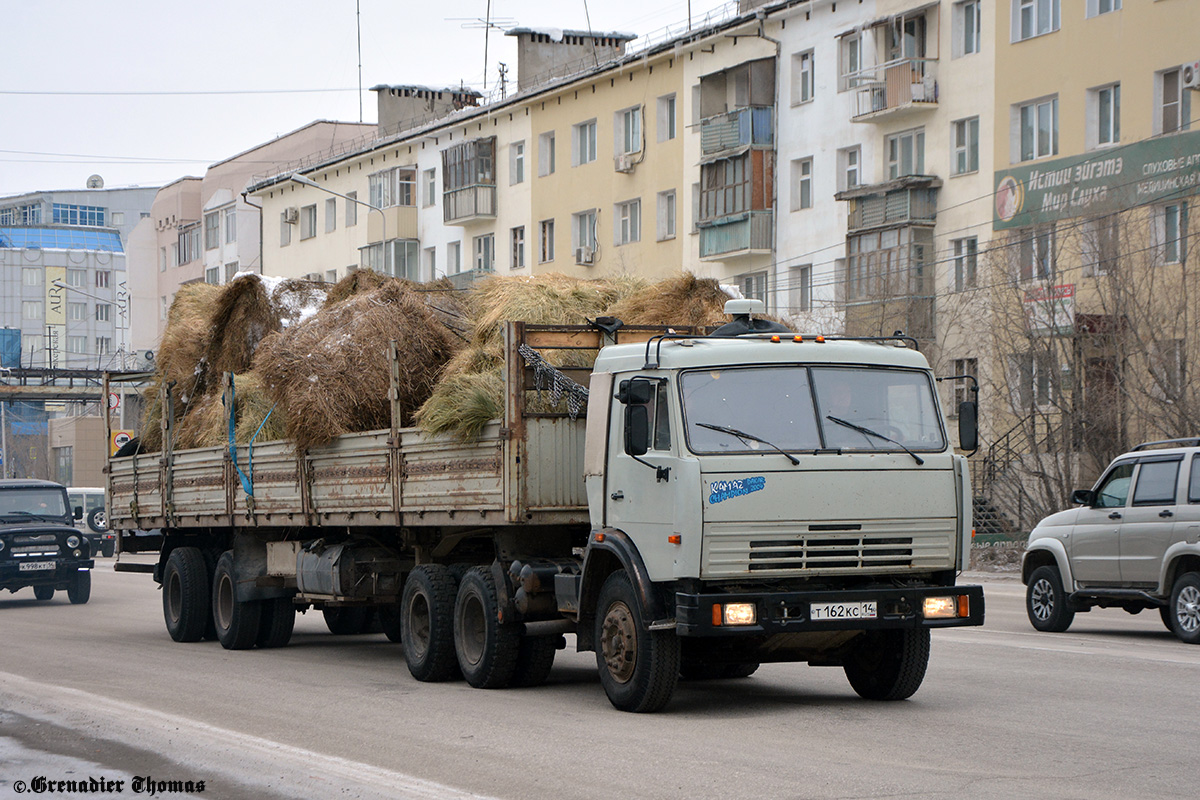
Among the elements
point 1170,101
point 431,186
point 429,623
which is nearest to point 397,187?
point 431,186

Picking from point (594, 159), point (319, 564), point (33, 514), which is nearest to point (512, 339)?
point (319, 564)

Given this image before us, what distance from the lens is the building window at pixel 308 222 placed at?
67375 mm

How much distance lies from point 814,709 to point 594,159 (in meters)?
40.6

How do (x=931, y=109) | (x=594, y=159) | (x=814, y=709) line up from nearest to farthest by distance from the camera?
(x=814, y=709)
(x=931, y=109)
(x=594, y=159)

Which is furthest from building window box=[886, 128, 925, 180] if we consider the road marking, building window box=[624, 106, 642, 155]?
the road marking

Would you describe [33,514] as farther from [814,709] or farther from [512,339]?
[814,709]

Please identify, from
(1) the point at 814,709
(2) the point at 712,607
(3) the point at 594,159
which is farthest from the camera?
(3) the point at 594,159

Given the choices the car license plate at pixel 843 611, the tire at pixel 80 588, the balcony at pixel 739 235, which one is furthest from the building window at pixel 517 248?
the car license plate at pixel 843 611

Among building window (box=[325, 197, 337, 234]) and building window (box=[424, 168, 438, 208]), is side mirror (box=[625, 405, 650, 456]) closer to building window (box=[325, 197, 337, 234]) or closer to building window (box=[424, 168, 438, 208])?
building window (box=[424, 168, 438, 208])

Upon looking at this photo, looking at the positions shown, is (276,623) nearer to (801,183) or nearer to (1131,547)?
(1131,547)

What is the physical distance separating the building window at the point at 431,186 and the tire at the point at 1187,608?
46.5 meters

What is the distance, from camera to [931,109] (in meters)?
38.2

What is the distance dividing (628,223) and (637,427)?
39123 millimetres

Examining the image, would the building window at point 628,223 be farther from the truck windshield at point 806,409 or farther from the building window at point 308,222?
the truck windshield at point 806,409
